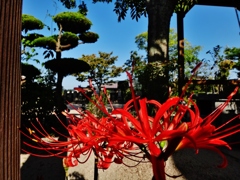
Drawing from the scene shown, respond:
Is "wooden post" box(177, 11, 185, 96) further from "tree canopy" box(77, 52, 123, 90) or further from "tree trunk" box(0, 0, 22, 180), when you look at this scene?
"tree canopy" box(77, 52, 123, 90)

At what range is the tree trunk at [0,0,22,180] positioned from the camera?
0.54 metres

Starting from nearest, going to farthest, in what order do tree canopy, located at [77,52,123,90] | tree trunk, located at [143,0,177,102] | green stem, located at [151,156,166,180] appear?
green stem, located at [151,156,166,180] → tree trunk, located at [143,0,177,102] → tree canopy, located at [77,52,123,90]

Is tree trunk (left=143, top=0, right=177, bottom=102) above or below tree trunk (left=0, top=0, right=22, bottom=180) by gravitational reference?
above

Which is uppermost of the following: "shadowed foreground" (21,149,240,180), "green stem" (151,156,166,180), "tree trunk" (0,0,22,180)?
"tree trunk" (0,0,22,180)

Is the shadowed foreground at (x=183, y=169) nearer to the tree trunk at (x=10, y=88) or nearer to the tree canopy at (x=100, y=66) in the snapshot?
the tree trunk at (x=10, y=88)

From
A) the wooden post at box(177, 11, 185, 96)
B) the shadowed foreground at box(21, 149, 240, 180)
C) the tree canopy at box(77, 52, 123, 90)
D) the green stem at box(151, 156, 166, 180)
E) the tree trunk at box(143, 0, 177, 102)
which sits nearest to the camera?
the green stem at box(151, 156, 166, 180)

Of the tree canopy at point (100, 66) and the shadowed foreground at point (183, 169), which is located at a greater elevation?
the tree canopy at point (100, 66)

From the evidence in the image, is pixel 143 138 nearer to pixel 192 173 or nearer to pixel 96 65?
pixel 192 173

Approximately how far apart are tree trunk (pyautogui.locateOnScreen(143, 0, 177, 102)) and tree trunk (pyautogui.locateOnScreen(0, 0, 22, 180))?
4161 millimetres

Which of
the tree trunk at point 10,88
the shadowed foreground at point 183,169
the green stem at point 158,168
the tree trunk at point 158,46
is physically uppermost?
the tree trunk at point 158,46

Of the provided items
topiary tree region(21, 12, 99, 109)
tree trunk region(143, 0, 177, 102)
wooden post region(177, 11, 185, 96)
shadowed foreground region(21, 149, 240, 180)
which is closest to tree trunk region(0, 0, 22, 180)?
shadowed foreground region(21, 149, 240, 180)

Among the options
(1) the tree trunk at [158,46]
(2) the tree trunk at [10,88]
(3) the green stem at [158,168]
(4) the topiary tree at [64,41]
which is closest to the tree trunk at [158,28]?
(1) the tree trunk at [158,46]

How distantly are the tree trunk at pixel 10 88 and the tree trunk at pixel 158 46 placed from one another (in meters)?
4.16

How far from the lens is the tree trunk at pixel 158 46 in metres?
4.74
